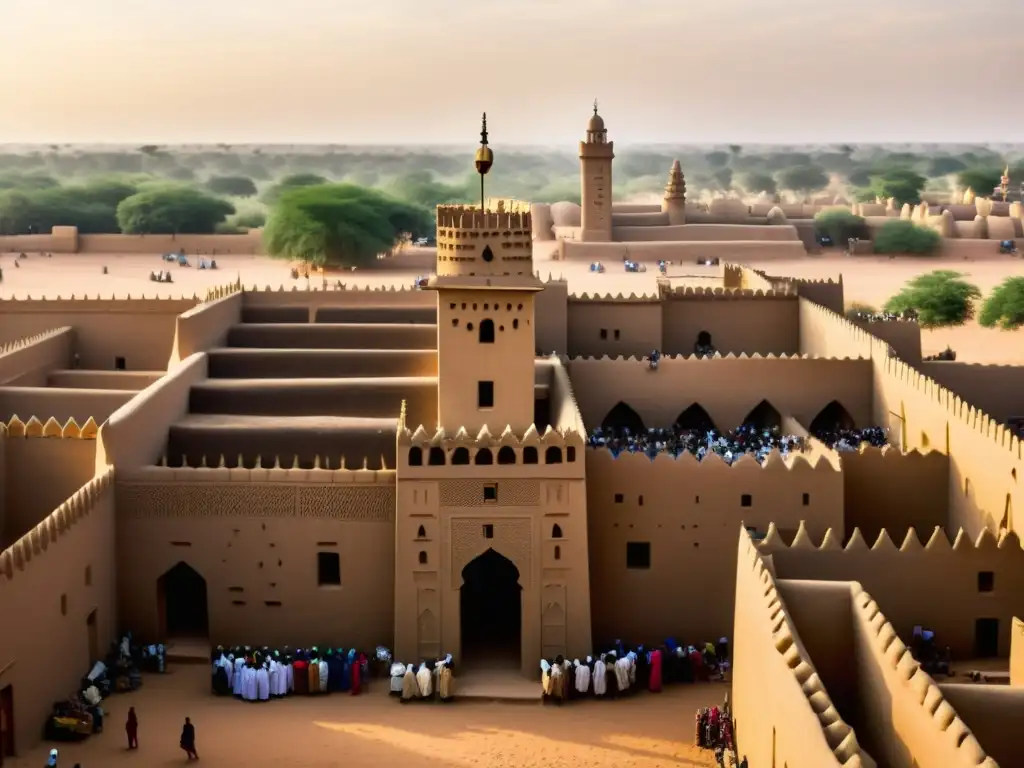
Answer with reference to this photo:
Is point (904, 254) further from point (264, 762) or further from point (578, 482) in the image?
point (264, 762)

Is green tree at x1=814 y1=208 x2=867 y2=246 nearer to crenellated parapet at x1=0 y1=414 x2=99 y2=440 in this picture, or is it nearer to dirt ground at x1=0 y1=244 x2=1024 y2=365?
dirt ground at x1=0 y1=244 x2=1024 y2=365

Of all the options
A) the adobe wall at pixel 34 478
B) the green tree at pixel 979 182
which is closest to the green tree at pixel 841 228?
the green tree at pixel 979 182

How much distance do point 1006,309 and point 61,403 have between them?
138 feet

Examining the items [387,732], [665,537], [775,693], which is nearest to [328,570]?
[387,732]

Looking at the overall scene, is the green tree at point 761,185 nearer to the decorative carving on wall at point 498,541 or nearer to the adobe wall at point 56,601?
the decorative carving on wall at point 498,541

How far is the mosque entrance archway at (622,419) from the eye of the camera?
117 feet

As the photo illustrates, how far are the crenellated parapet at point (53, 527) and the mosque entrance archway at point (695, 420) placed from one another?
14.9m

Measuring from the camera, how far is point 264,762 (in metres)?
21.7

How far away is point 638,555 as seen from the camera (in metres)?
26.6

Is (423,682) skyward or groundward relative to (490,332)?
groundward

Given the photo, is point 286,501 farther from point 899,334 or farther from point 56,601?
point 899,334

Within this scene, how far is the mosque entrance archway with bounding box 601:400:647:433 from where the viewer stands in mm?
35531

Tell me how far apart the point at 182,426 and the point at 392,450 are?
4087 millimetres

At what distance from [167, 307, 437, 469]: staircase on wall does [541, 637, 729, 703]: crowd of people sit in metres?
5.34
